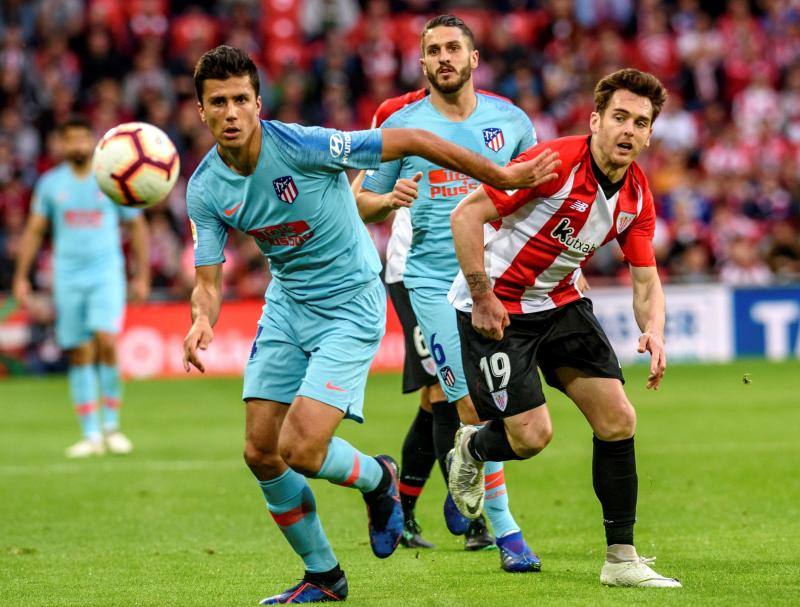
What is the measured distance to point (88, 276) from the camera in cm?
1229

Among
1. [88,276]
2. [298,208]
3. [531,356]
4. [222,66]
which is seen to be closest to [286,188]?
[298,208]

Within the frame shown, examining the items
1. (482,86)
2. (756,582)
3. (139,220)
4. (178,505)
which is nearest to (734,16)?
(482,86)

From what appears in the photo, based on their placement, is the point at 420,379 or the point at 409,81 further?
the point at 409,81

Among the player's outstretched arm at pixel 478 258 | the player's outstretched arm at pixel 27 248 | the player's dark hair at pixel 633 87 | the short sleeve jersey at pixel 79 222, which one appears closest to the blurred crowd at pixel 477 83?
the player's outstretched arm at pixel 27 248

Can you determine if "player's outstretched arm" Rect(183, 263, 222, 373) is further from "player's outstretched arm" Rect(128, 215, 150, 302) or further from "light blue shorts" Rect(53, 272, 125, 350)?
"light blue shorts" Rect(53, 272, 125, 350)

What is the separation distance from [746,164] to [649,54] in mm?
2990

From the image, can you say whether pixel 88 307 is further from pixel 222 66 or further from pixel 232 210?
pixel 222 66

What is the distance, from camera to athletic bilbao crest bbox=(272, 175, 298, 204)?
6.02 m

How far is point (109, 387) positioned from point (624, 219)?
7201 millimetres

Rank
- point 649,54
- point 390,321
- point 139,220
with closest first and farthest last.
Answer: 1. point 139,220
2. point 390,321
3. point 649,54

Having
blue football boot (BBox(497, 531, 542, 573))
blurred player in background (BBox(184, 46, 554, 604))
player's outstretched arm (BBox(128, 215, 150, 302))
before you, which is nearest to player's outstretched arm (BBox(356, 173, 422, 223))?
blurred player in background (BBox(184, 46, 554, 604))

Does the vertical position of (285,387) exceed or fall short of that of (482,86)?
it falls short

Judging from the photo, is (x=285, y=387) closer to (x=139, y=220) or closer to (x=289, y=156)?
(x=289, y=156)

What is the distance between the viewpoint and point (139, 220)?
12.2 meters
